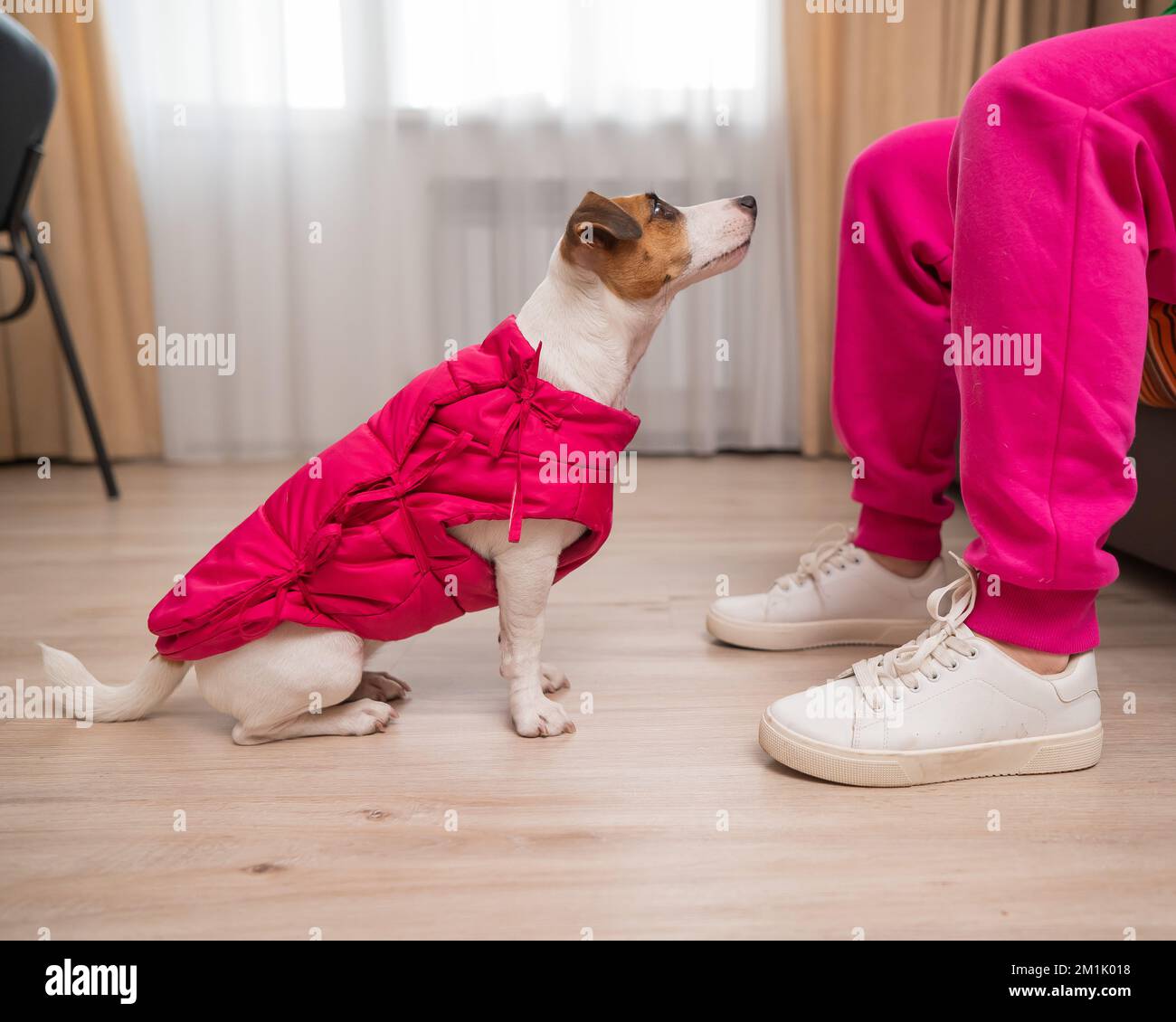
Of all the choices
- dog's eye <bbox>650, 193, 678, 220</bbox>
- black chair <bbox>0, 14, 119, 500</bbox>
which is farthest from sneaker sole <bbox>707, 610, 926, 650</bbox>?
black chair <bbox>0, 14, 119, 500</bbox>

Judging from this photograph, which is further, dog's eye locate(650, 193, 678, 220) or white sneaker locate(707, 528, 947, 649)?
white sneaker locate(707, 528, 947, 649)

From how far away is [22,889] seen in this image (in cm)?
83

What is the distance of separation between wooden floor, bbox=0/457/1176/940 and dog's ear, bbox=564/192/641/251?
1.85ft

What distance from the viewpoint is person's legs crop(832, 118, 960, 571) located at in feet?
4.59

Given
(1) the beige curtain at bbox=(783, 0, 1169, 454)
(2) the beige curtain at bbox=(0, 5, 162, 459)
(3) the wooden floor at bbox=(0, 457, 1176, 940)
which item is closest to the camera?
(3) the wooden floor at bbox=(0, 457, 1176, 940)

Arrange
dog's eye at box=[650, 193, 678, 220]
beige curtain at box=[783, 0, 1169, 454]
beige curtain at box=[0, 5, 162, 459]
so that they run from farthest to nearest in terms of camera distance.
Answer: beige curtain at box=[0, 5, 162, 459]
beige curtain at box=[783, 0, 1169, 454]
dog's eye at box=[650, 193, 678, 220]

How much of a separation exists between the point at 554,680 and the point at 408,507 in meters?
0.34

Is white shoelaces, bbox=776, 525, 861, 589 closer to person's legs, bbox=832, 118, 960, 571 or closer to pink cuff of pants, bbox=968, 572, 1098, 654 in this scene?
person's legs, bbox=832, 118, 960, 571

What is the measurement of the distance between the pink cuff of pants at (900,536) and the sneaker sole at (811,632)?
99mm

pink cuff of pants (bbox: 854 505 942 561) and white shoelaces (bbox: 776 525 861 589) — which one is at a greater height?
pink cuff of pants (bbox: 854 505 942 561)

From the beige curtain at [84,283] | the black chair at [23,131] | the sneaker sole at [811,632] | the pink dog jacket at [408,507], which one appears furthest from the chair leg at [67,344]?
the sneaker sole at [811,632]

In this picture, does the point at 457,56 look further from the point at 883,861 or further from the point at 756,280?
the point at 883,861

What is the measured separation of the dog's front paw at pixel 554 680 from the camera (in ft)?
4.25

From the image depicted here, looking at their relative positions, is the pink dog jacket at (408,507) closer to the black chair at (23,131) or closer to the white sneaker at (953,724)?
the white sneaker at (953,724)
